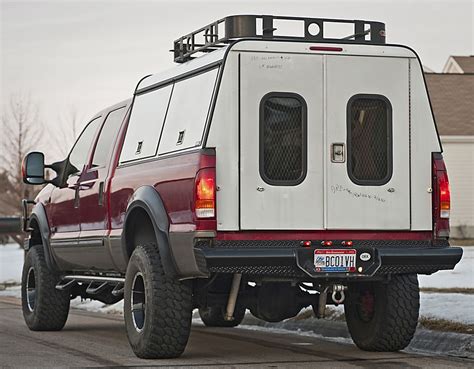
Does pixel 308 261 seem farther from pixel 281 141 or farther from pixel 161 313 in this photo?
pixel 161 313

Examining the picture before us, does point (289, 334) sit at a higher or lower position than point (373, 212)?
lower

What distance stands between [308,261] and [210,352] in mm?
1743

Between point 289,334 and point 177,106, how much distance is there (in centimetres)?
355

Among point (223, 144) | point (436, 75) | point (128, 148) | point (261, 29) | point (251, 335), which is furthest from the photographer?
point (436, 75)

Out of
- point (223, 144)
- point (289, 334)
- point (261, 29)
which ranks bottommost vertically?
point (289, 334)

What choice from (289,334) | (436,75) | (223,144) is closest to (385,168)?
(223,144)

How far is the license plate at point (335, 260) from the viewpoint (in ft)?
28.9

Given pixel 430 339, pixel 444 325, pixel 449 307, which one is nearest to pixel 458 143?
pixel 449 307

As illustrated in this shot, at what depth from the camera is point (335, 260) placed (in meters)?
8.87

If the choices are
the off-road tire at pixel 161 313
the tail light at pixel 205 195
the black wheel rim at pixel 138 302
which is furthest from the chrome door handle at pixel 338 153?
the black wheel rim at pixel 138 302

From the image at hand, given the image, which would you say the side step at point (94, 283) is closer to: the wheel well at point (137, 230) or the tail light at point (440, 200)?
the wheel well at point (137, 230)

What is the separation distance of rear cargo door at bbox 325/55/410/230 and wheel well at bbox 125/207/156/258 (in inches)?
66.8

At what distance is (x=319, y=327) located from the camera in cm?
1216

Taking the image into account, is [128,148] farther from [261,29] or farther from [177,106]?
[261,29]
